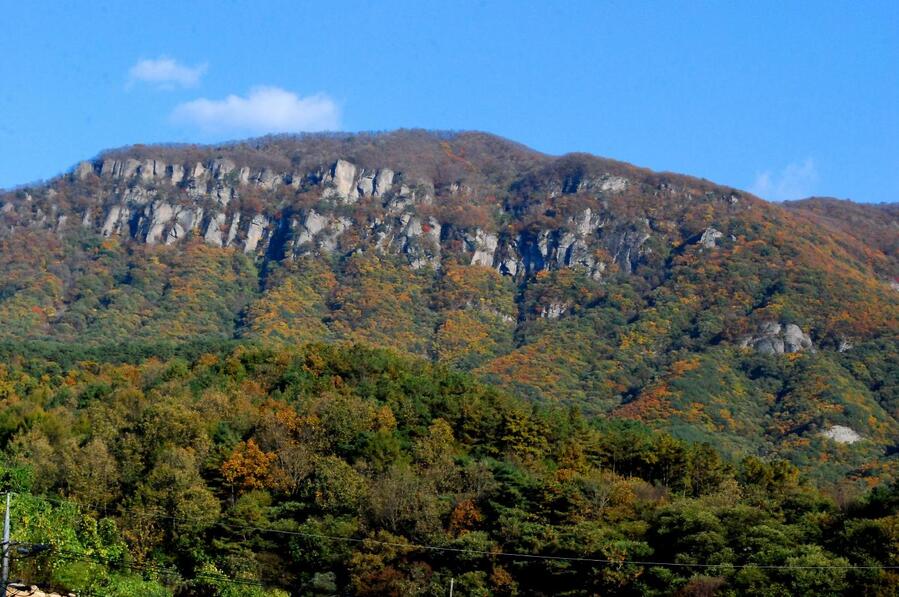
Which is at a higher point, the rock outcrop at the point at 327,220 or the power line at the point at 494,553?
the rock outcrop at the point at 327,220

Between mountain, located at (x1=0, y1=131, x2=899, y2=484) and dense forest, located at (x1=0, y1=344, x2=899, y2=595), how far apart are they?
22.9 meters

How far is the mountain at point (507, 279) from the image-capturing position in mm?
102875

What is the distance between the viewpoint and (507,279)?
14812cm

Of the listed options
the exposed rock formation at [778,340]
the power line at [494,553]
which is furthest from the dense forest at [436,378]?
the exposed rock formation at [778,340]

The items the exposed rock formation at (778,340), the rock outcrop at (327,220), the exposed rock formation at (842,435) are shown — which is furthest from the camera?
the rock outcrop at (327,220)

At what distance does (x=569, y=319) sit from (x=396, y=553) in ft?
273

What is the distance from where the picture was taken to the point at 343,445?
61031mm

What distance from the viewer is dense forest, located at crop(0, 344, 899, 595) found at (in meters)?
43.6

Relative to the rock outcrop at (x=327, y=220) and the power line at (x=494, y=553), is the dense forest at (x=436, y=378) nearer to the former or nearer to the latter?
the power line at (x=494, y=553)

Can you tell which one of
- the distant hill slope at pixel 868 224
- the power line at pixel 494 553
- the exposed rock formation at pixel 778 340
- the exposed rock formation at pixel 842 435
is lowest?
the power line at pixel 494 553

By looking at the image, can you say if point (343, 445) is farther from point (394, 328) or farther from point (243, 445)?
point (394, 328)

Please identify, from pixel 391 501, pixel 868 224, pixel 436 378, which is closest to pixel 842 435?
pixel 436 378

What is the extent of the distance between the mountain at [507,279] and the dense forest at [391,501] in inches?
903

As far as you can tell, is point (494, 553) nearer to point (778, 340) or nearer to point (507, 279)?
point (778, 340)
